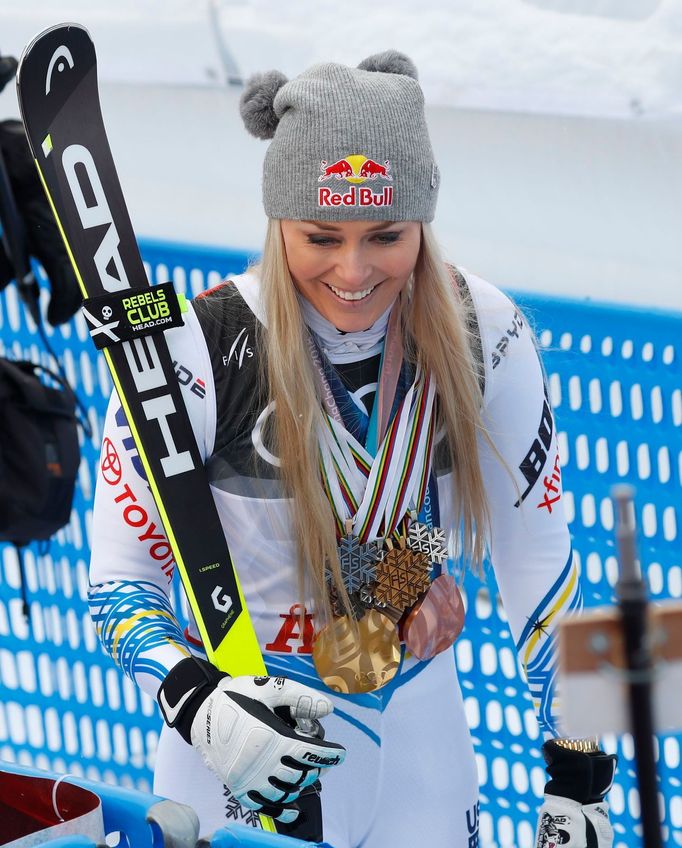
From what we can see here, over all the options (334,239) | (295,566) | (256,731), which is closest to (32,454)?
(295,566)

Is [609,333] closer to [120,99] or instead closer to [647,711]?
[647,711]

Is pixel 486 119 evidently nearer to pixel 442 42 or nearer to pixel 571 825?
pixel 442 42

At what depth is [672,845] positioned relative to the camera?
243cm

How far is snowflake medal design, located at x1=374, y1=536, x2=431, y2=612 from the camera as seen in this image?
66.9 inches

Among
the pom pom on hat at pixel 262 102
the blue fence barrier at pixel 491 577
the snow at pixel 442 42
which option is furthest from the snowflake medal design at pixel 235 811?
the snow at pixel 442 42

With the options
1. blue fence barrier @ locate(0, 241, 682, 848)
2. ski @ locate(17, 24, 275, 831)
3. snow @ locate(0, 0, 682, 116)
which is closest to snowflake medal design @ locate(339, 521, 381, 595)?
ski @ locate(17, 24, 275, 831)

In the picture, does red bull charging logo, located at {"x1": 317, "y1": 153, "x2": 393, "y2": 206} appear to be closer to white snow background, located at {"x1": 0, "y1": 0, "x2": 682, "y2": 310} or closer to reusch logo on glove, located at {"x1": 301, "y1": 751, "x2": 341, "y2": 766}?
reusch logo on glove, located at {"x1": 301, "y1": 751, "x2": 341, "y2": 766}

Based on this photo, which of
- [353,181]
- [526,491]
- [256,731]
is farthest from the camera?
[526,491]

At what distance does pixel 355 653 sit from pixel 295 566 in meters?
0.14

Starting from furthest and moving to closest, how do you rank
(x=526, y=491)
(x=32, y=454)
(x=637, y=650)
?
1. (x=32, y=454)
2. (x=526, y=491)
3. (x=637, y=650)

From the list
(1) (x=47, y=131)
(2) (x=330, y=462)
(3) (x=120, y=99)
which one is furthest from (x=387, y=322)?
(3) (x=120, y=99)

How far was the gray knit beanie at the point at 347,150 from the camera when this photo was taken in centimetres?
159

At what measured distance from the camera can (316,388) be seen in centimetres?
168

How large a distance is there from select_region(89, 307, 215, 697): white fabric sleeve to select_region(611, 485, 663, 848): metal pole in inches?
34.2
